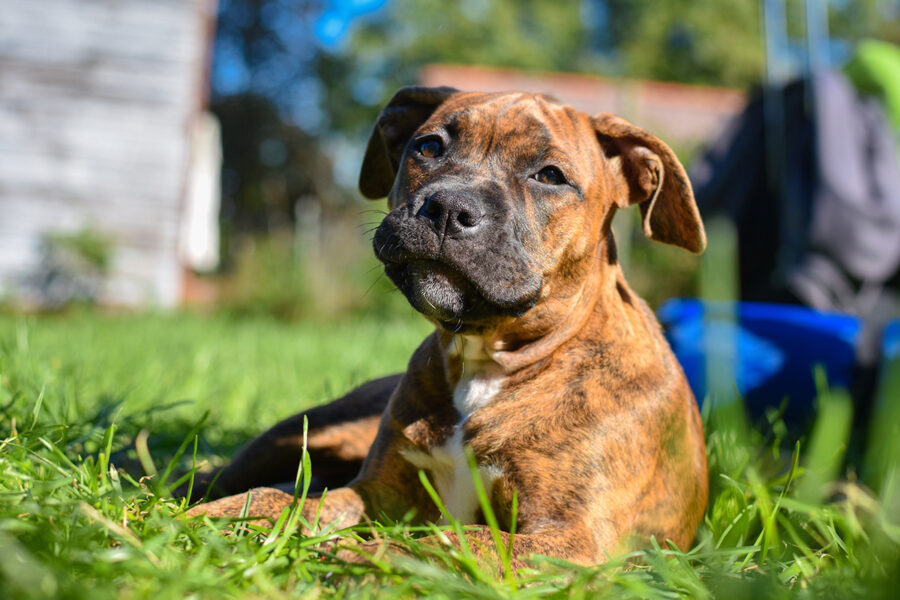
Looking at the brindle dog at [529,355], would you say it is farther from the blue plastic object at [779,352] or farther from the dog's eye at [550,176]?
the blue plastic object at [779,352]

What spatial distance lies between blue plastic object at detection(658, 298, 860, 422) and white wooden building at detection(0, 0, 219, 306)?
35.4 ft

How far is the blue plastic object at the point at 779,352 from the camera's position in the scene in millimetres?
4367

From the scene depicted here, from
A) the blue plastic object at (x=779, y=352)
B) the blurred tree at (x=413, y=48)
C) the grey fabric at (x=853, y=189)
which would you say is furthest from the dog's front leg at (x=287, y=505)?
the blurred tree at (x=413, y=48)

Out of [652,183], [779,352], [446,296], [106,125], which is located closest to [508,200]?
[446,296]

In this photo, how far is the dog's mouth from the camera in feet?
7.98

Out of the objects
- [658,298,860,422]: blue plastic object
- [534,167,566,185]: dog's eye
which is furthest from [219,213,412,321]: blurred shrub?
[534,167,566,185]: dog's eye

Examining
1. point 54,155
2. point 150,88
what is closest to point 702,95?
point 150,88

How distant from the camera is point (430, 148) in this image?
2865 mm

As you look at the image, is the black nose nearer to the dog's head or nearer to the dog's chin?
the dog's head

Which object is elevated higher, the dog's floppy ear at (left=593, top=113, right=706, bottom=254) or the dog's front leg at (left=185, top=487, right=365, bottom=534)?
the dog's floppy ear at (left=593, top=113, right=706, bottom=254)

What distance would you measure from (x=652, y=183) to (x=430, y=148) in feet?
2.69

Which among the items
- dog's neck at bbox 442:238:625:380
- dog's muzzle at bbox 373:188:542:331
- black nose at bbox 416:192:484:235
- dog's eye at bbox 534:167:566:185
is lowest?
dog's neck at bbox 442:238:625:380

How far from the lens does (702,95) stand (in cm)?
2269

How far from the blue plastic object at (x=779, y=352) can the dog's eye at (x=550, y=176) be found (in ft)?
6.33
